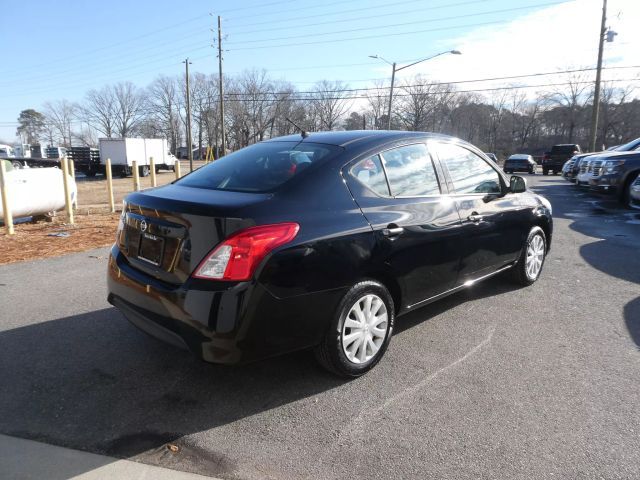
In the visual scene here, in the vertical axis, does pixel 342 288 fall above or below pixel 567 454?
above

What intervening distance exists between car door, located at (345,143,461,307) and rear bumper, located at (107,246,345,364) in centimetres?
61

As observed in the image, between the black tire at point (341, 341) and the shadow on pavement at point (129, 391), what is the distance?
0.14 m

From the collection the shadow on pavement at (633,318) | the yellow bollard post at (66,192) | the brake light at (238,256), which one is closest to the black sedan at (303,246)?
the brake light at (238,256)

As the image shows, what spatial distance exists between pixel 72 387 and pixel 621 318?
14.6 ft

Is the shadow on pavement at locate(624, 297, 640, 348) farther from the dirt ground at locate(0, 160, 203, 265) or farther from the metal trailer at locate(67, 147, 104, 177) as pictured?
the metal trailer at locate(67, 147, 104, 177)

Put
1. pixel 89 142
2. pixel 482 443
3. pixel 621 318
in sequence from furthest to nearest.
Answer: pixel 89 142, pixel 621 318, pixel 482 443

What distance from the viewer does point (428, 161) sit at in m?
3.73

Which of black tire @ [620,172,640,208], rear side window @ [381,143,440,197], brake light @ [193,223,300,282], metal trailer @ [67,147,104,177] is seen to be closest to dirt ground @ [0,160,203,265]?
brake light @ [193,223,300,282]

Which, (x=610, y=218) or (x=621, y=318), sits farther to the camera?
(x=610, y=218)

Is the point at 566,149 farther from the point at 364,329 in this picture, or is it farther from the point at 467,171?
the point at 364,329

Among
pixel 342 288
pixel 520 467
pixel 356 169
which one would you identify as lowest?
pixel 520 467

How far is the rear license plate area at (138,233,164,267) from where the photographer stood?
280 cm

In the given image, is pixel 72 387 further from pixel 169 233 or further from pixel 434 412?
pixel 434 412

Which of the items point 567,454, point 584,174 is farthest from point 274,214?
point 584,174
